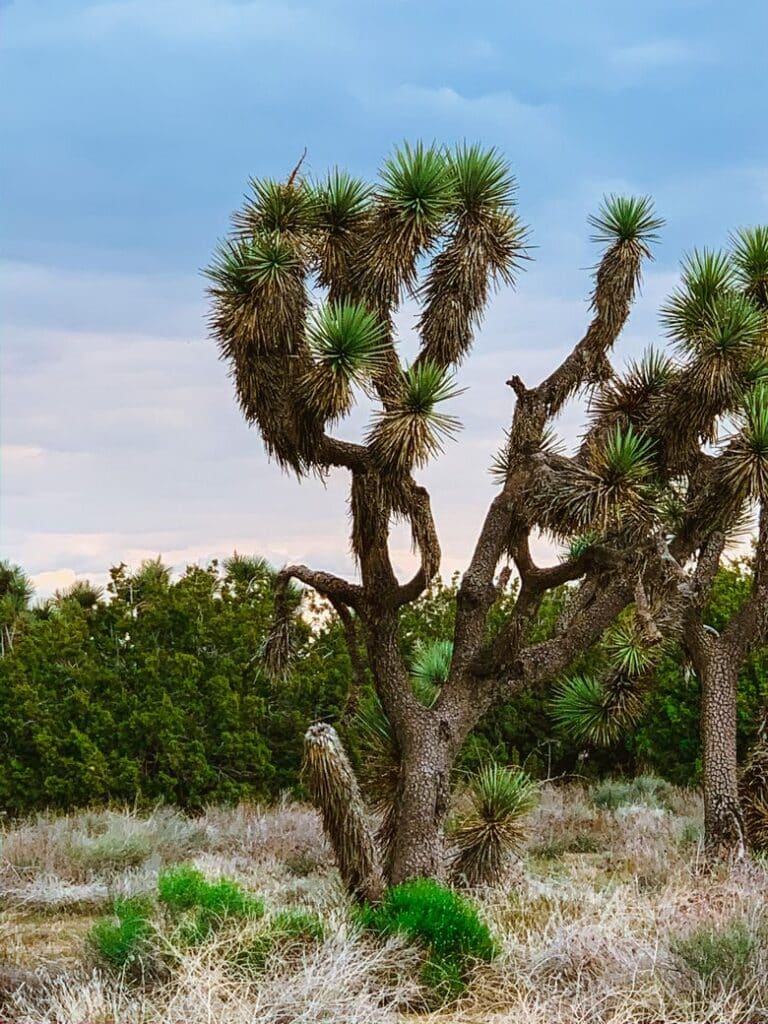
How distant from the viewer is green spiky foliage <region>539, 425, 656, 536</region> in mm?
8914

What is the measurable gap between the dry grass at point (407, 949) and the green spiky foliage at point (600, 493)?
8.01ft

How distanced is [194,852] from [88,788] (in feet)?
9.61

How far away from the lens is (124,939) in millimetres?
6504

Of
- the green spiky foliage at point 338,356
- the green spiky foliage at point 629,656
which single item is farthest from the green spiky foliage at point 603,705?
the green spiky foliage at point 338,356

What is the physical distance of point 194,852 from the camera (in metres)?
10.9

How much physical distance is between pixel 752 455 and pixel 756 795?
9.77ft

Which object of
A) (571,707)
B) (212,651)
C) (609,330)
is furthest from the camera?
(212,651)

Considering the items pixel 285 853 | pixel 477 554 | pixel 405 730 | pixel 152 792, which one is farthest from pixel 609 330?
pixel 152 792

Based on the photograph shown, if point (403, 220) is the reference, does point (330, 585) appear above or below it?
below

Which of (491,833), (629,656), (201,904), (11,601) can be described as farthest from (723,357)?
(11,601)

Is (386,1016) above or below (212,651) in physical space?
below

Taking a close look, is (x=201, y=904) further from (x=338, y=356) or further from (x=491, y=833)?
(x=338, y=356)

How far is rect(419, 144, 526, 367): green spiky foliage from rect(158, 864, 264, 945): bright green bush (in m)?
4.11

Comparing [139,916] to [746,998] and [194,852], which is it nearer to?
[746,998]
